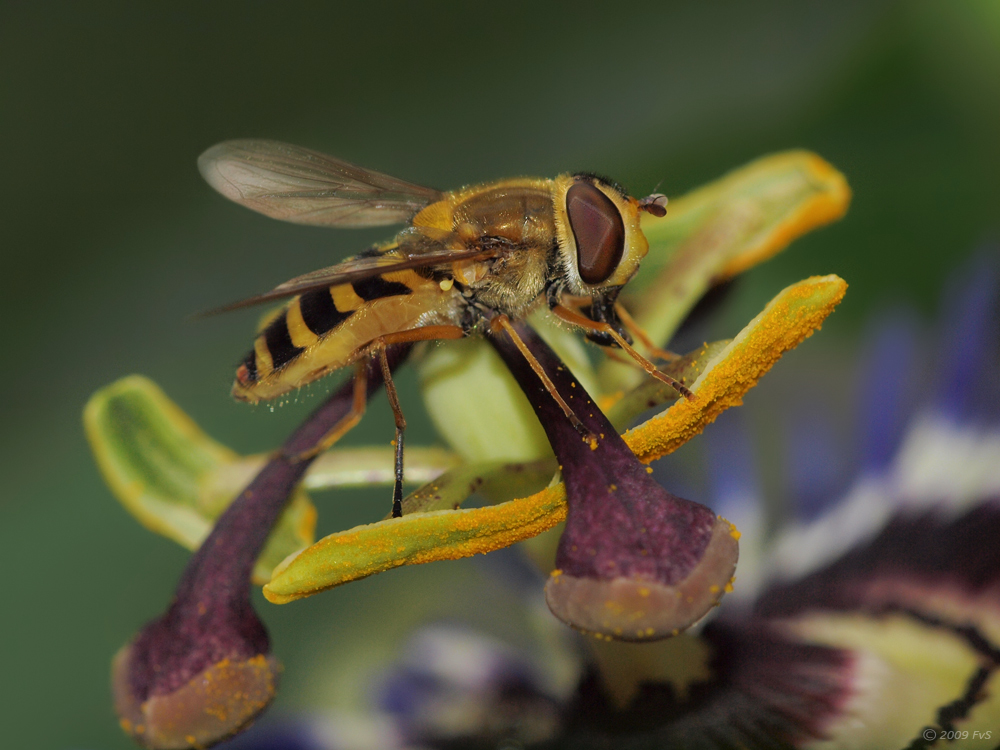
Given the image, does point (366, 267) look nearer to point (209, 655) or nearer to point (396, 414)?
point (396, 414)

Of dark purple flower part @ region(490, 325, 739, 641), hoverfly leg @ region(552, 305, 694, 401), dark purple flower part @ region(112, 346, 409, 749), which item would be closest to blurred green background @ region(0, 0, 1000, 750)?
dark purple flower part @ region(112, 346, 409, 749)

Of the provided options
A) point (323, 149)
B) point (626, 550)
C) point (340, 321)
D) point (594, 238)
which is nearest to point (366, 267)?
point (340, 321)

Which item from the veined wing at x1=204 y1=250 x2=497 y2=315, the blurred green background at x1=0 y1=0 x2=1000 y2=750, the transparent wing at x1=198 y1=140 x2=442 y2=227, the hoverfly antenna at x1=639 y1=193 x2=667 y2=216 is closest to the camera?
the veined wing at x1=204 y1=250 x2=497 y2=315

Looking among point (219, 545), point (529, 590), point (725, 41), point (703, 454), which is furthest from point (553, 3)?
point (219, 545)

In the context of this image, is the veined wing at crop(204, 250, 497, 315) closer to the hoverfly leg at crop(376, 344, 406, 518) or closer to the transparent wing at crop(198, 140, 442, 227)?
the hoverfly leg at crop(376, 344, 406, 518)

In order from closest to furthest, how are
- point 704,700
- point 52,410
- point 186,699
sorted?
point 186,699 < point 704,700 < point 52,410

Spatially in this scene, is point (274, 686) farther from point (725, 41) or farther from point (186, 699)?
point (725, 41)

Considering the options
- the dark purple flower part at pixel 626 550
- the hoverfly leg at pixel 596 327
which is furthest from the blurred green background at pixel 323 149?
the dark purple flower part at pixel 626 550
